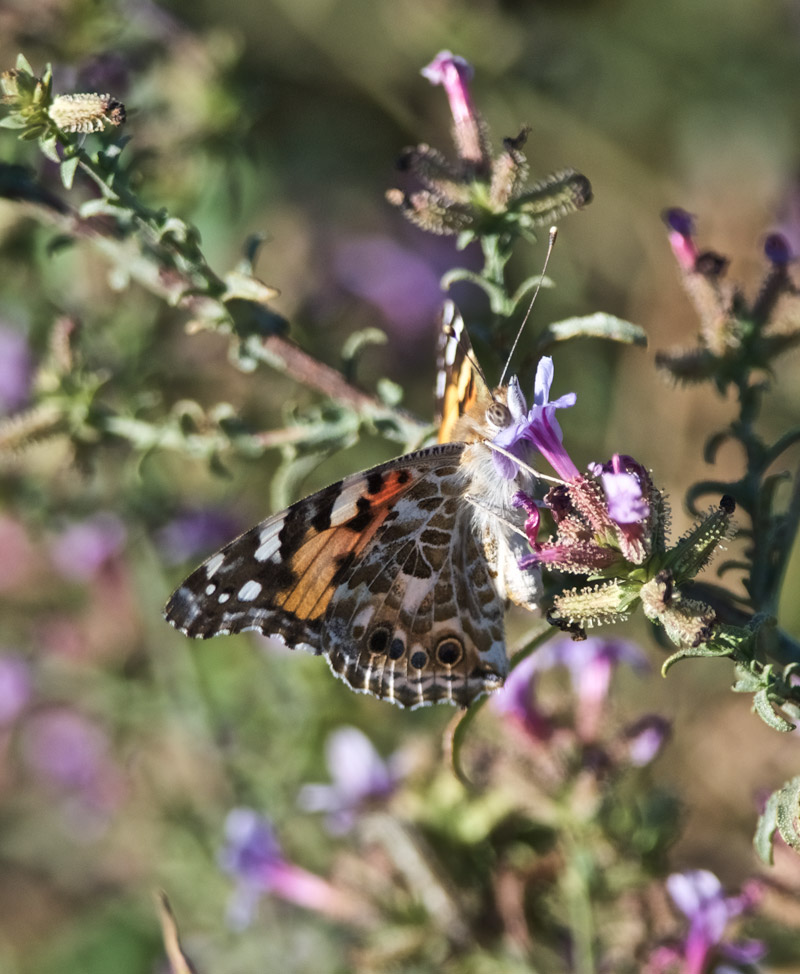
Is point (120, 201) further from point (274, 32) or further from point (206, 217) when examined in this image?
point (274, 32)

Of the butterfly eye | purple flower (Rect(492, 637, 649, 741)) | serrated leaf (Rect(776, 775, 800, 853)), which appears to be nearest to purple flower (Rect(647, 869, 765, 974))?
purple flower (Rect(492, 637, 649, 741))

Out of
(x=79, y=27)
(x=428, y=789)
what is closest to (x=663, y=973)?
(x=428, y=789)

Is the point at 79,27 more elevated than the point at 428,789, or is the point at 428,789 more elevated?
the point at 79,27

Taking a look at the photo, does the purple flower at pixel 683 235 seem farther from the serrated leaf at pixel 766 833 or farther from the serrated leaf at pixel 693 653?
the serrated leaf at pixel 766 833

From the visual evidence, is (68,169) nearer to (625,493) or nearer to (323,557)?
(323,557)

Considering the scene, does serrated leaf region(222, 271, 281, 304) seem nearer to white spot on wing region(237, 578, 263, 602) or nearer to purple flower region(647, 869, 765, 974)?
white spot on wing region(237, 578, 263, 602)

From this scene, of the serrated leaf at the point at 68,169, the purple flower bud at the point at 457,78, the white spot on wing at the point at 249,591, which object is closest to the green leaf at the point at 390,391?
the white spot on wing at the point at 249,591
